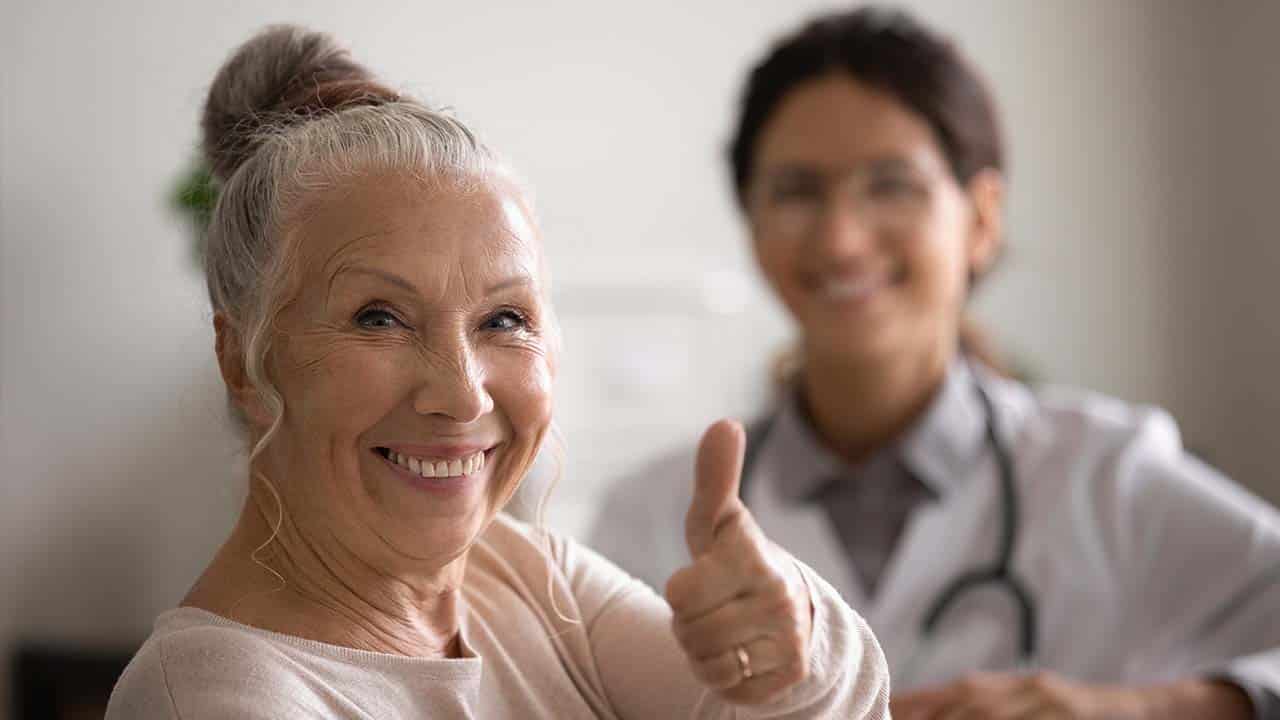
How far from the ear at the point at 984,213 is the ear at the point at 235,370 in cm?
114

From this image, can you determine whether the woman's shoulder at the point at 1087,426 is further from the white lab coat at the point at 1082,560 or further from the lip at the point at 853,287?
→ the lip at the point at 853,287

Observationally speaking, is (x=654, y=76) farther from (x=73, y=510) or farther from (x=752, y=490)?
(x=752, y=490)

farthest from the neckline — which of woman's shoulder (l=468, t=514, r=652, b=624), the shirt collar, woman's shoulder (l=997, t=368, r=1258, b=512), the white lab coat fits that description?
woman's shoulder (l=997, t=368, r=1258, b=512)

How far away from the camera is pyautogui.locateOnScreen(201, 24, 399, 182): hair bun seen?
777mm

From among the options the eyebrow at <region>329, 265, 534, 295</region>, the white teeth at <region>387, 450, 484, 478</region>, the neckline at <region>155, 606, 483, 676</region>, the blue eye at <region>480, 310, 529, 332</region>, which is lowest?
the neckline at <region>155, 606, 483, 676</region>

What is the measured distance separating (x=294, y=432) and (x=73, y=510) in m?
2.27

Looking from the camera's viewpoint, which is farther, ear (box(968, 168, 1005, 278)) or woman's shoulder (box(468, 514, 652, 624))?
ear (box(968, 168, 1005, 278))

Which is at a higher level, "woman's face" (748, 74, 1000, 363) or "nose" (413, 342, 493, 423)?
"nose" (413, 342, 493, 423)

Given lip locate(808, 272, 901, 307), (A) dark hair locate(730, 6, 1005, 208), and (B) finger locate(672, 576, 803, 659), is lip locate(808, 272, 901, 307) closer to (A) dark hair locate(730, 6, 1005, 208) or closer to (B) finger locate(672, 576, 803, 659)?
(A) dark hair locate(730, 6, 1005, 208)

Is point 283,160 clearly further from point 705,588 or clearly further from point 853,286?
point 853,286

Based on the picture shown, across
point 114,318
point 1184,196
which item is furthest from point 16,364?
point 1184,196

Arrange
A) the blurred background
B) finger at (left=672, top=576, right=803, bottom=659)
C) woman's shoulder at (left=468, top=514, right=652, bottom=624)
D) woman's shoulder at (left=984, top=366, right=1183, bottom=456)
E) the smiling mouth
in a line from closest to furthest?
finger at (left=672, top=576, right=803, bottom=659) < the smiling mouth < woman's shoulder at (left=468, top=514, right=652, bottom=624) < woman's shoulder at (left=984, top=366, right=1183, bottom=456) < the blurred background

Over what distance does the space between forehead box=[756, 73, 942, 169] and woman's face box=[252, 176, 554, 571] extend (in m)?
0.92

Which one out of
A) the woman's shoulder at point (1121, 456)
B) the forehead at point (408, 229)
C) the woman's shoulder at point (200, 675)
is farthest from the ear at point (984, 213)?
the woman's shoulder at point (200, 675)
